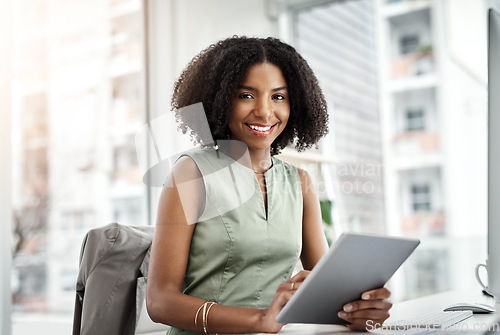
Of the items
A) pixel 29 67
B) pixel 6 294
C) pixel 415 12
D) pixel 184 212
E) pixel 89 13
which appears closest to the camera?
pixel 184 212

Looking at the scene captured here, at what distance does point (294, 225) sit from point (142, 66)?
1.44 metres

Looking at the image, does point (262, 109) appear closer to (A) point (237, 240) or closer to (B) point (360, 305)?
(A) point (237, 240)

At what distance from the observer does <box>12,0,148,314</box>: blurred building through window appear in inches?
94.3

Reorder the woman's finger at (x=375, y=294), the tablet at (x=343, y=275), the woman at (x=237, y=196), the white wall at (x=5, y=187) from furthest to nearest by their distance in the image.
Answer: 1. the white wall at (x=5, y=187)
2. the woman at (x=237, y=196)
3. the woman's finger at (x=375, y=294)
4. the tablet at (x=343, y=275)

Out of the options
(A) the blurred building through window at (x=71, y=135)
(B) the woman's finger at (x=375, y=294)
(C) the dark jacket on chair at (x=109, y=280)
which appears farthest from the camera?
(A) the blurred building through window at (x=71, y=135)

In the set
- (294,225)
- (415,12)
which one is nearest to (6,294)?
(294,225)

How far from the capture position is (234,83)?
1.27 meters

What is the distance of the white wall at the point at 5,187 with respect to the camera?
1.69 meters

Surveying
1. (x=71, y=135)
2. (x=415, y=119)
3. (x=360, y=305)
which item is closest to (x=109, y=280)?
(x=360, y=305)

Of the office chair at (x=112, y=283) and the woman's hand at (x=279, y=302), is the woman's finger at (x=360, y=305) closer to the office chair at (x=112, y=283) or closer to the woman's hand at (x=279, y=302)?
the woman's hand at (x=279, y=302)

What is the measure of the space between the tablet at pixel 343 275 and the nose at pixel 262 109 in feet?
1.64

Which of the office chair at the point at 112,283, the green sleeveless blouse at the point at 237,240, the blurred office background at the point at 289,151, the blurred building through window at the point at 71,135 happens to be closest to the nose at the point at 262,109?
the green sleeveless blouse at the point at 237,240

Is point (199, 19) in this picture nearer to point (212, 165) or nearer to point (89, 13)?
point (89, 13)

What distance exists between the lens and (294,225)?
1.30 meters
